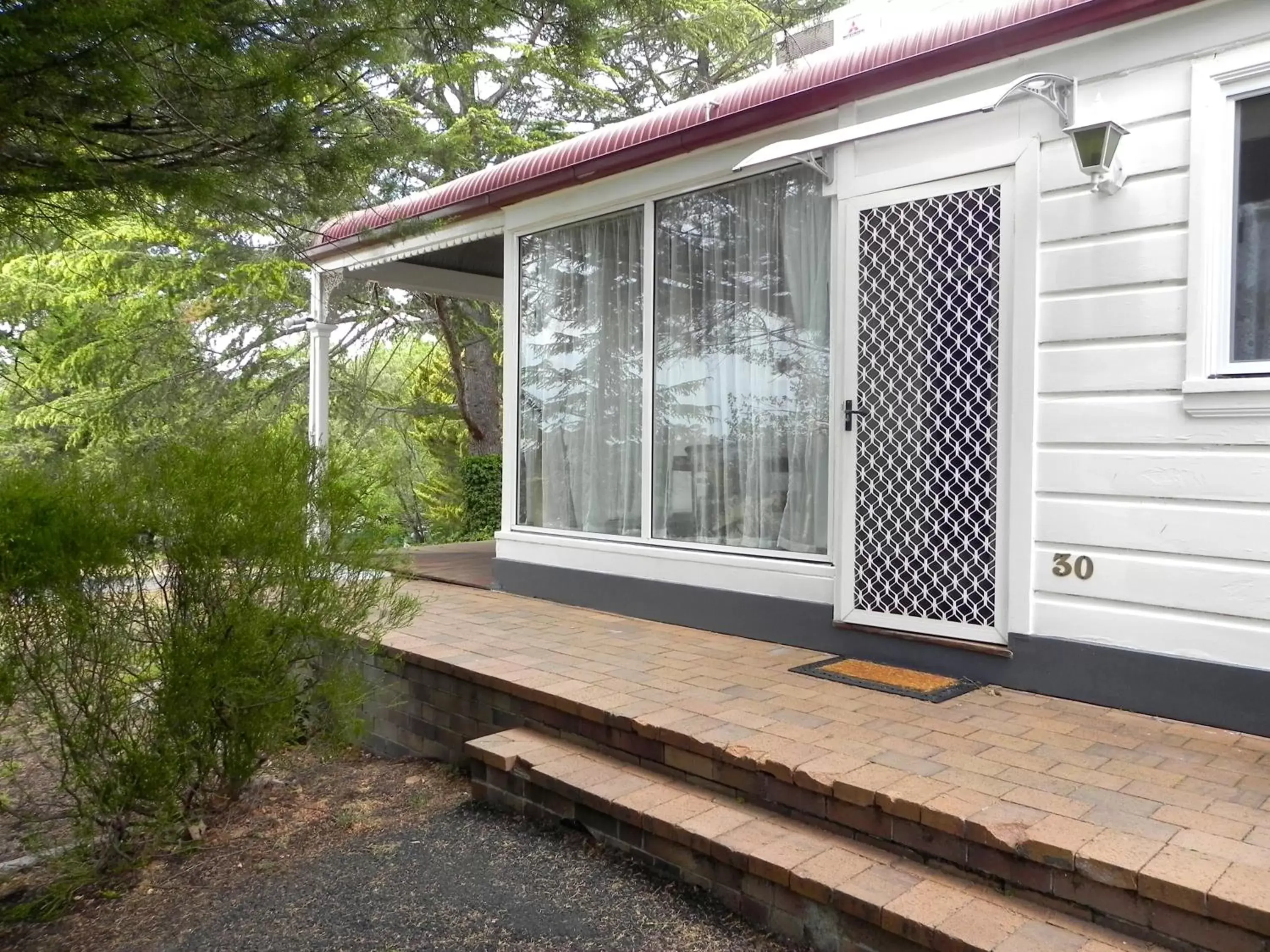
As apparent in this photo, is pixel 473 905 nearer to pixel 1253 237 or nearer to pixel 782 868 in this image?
pixel 782 868

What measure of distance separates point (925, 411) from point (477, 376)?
9.12 metres

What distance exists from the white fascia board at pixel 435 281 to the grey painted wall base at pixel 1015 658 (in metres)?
3.68

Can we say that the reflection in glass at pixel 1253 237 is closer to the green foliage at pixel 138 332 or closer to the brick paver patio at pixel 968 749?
the brick paver patio at pixel 968 749

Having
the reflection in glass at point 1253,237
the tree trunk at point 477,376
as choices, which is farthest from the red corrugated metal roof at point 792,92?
the tree trunk at point 477,376

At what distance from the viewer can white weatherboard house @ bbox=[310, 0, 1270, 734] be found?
3.11m

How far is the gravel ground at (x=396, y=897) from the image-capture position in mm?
2463

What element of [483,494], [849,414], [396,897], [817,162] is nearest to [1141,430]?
[849,414]

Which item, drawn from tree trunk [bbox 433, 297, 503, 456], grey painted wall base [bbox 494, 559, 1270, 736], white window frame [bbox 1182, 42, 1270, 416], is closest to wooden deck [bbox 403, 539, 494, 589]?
grey painted wall base [bbox 494, 559, 1270, 736]

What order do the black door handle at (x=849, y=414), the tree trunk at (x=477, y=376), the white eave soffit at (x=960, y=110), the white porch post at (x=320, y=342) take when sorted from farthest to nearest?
the tree trunk at (x=477, y=376) < the white porch post at (x=320, y=342) < the black door handle at (x=849, y=414) < the white eave soffit at (x=960, y=110)

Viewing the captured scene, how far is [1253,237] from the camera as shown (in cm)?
306

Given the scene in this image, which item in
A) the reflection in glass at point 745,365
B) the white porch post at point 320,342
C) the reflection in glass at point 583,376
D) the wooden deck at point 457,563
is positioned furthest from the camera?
the white porch post at point 320,342

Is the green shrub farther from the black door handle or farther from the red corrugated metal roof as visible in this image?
the black door handle

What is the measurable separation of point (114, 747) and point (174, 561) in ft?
1.94

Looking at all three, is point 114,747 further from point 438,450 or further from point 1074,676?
point 438,450
